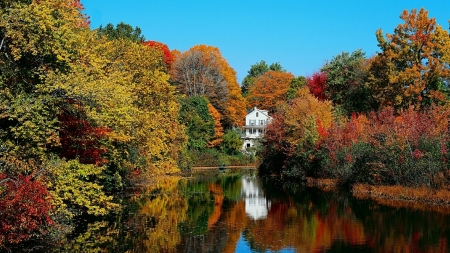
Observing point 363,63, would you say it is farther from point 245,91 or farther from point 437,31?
point 245,91

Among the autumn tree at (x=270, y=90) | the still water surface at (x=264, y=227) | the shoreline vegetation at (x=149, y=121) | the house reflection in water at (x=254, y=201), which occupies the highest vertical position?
the autumn tree at (x=270, y=90)

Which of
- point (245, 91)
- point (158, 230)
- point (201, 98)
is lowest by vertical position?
point (158, 230)

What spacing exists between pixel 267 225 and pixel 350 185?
52.9 feet

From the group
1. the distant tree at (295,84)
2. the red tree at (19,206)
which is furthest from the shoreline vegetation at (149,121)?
the distant tree at (295,84)

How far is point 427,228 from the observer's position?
22875 millimetres

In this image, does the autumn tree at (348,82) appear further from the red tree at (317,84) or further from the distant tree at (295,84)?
the distant tree at (295,84)

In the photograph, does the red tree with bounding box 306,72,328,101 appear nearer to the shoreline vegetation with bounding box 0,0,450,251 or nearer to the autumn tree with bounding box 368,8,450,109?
the shoreline vegetation with bounding box 0,0,450,251

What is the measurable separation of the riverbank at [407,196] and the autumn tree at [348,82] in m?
20.9

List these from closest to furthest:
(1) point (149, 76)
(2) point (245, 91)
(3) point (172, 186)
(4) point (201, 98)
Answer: (1) point (149, 76) → (3) point (172, 186) → (4) point (201, 98) → (2) point (245, 91)

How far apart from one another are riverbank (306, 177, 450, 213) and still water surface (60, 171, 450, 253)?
114 cm

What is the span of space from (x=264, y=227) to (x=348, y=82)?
132ft

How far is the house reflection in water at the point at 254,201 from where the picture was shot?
28.5 meters

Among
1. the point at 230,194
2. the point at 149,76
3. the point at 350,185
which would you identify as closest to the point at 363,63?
the point at 350,185

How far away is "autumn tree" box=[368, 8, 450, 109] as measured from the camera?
47.3 metres
